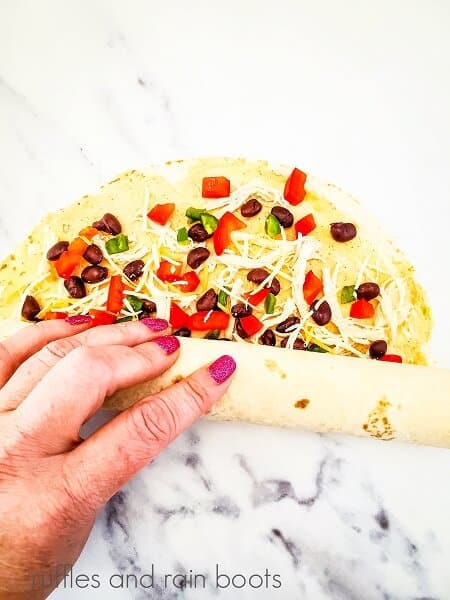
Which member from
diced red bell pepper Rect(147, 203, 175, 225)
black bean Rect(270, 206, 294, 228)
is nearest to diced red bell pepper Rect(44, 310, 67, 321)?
diced red bell pepper Rect(147, 203, 175, 225)

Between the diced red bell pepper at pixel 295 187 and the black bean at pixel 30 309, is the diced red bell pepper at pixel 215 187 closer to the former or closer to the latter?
the diced red bell pepper at pixel 295 187

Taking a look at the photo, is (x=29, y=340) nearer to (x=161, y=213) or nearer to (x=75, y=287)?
(x=75, y=287)

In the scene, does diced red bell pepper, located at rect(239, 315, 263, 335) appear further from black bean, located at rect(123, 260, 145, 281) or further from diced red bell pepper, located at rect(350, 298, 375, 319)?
black bean, located at rect(123, 260, 145, 281)

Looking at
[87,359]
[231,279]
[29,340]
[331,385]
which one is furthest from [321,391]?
[29,340]

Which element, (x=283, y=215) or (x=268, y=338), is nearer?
(x=268, y=338)

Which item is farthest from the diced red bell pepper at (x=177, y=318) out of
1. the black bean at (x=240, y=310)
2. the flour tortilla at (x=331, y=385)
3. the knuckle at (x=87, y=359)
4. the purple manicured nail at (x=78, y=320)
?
the knuckle at (x=87, y=359)

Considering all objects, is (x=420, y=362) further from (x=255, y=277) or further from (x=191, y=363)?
(x=191, y=363)
